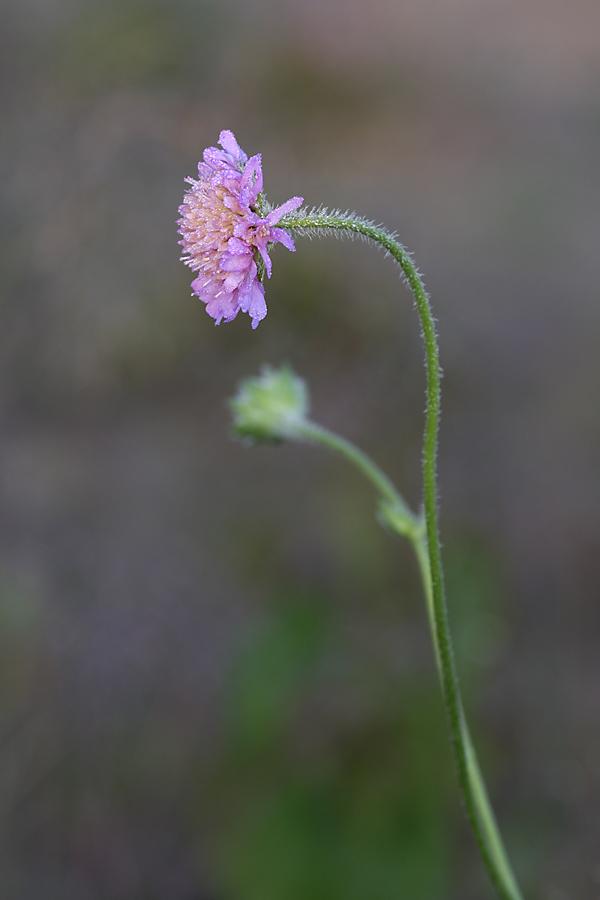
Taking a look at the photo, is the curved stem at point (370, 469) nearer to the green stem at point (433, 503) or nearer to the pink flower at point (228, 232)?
the green stem at point (433, 503)

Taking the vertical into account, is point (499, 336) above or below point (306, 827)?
above

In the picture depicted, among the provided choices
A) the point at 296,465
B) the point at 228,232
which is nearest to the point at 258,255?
the point at 228,232

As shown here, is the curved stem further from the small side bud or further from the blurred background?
the blurred background

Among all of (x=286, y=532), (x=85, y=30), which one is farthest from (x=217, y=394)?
(x=85, y=30)

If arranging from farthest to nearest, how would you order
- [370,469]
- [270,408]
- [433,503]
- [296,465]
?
[296,465] → [270,408] → [370,469] → [433,503]

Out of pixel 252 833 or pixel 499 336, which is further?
pixel 499 336

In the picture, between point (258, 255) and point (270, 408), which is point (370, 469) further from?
point (258, 255)

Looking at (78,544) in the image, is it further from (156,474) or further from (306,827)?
(306,827)
